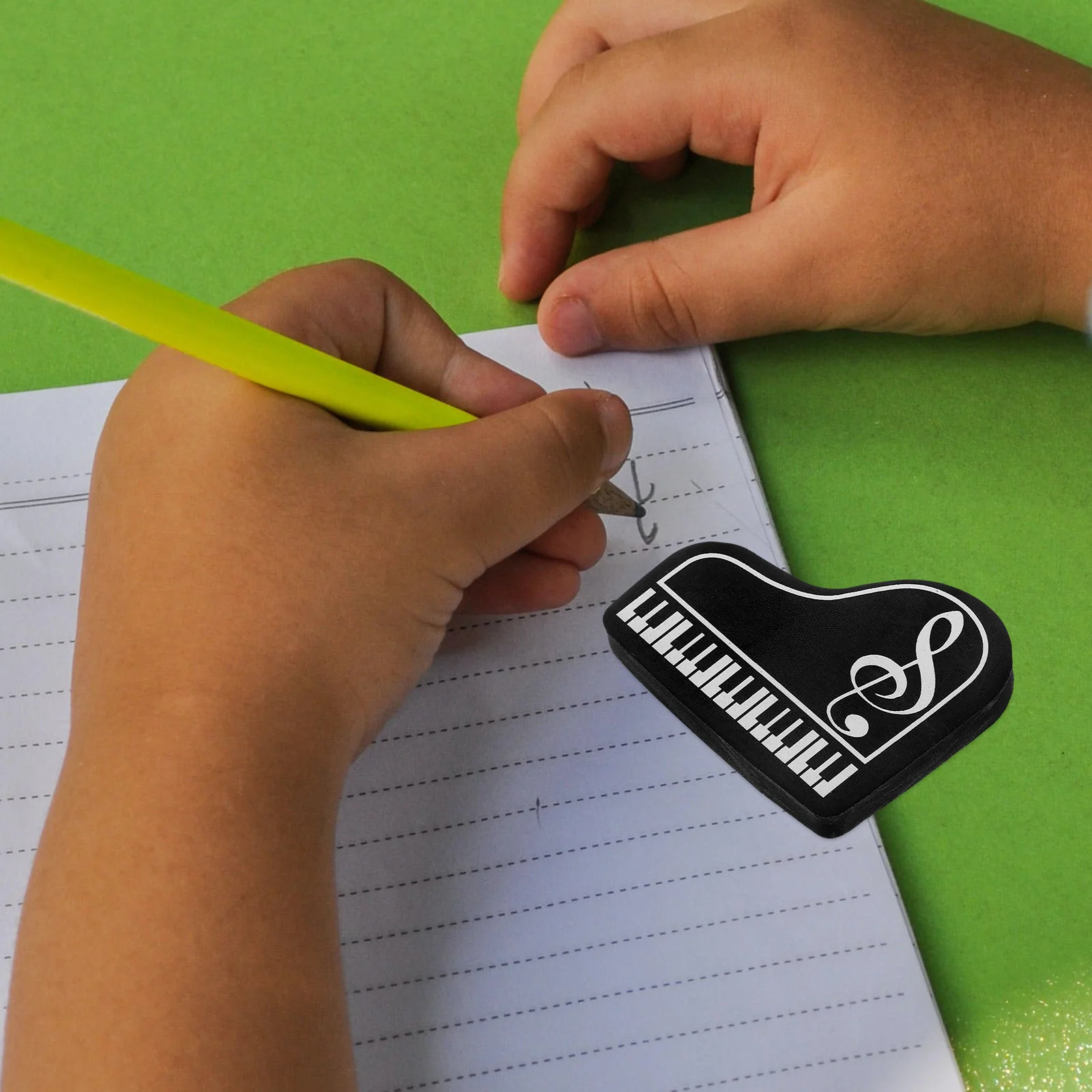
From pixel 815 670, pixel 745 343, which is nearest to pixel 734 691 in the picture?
pixel 815 670

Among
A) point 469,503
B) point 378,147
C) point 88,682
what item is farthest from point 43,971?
point 378,147

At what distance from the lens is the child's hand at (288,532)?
35cm

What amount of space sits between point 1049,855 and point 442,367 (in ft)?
0.99

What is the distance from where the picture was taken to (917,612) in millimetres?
445

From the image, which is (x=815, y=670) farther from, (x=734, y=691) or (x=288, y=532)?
(x=288, y=532)

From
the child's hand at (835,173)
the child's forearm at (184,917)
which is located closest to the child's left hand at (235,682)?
the child's forearm at (184,917)

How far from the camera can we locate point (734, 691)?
0.42 m

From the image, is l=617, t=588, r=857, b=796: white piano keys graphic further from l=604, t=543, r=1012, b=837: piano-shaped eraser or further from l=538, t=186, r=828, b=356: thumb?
l=538, t=186, r=828, b=356: thumb

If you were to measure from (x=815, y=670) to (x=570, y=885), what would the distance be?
0.12 meters

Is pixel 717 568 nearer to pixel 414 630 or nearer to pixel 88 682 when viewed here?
pixel 414 630

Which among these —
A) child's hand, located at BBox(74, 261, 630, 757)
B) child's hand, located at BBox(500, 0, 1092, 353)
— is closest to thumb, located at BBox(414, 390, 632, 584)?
child's hand, located at BBox(74, 261, 630, 757)

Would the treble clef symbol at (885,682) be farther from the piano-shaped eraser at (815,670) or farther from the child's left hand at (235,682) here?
the child's left hand at (235,682)

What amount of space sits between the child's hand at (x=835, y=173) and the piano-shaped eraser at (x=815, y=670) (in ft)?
0.40

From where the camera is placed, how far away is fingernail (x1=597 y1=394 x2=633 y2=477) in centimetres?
42
